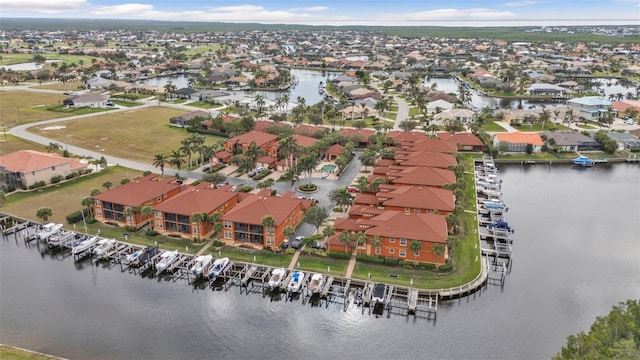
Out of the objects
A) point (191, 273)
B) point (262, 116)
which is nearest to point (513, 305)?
point (191, 273)

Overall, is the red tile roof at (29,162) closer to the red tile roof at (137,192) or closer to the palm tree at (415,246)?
the red tile roof at (137,192)

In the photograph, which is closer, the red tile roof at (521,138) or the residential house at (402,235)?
the residential house at (402,235)

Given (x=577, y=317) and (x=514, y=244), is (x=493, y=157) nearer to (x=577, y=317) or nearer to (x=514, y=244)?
(x=514, y=244)

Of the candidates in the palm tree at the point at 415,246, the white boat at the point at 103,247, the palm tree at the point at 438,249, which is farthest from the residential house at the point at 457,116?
the white boat at the point at 103,247

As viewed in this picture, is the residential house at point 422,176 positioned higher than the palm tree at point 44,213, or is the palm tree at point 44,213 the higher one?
the residential house at point 422,176

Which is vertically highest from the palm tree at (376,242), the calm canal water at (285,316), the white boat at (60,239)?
the palm tree at (376,242)

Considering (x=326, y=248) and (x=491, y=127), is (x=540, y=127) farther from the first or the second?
(x=326, y=248)

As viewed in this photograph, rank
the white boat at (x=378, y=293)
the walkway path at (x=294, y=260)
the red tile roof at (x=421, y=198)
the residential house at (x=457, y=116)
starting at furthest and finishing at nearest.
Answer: the residential house at (x=457, y=116)
the red tile roof at (x=421, y=198)
the walkway path at (x=294, y=260)
the white boat at (x=378, y=293)

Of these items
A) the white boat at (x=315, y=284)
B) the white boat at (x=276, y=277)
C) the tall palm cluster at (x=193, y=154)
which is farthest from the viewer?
the tall palm cluster at (x=193, y=154)
